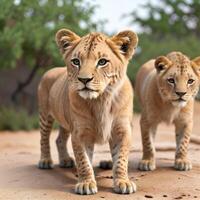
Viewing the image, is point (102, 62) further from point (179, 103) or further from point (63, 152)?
point (63, 152)

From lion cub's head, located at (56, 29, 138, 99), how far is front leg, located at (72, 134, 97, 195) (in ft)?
1.97

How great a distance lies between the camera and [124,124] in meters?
5.98

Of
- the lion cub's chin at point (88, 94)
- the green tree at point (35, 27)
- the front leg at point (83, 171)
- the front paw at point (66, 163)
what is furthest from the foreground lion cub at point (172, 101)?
the green tree at point (35, 27)

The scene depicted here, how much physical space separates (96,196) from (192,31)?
70.1 feet

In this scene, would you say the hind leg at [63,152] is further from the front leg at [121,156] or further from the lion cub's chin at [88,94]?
the lion cub's chin at [88,94]

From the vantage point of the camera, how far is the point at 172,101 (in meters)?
6.70

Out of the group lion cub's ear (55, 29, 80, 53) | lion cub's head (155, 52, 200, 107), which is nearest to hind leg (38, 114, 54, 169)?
lion cub's head (155, 52, 200, 107)

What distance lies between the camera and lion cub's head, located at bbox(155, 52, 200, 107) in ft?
21.6

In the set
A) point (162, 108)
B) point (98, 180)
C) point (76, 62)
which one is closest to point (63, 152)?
point (98, 180)

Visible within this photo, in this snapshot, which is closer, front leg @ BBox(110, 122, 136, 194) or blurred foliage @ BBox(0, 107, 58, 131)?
front leg @ BBox(110, 122, 136, 194)

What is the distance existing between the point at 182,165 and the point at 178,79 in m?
0.98

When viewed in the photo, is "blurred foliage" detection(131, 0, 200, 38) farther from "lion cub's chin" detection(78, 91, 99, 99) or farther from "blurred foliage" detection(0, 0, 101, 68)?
"lion cub's chin" detection(78, 91, 99, 99)

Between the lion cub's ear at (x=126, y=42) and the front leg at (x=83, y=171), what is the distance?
3.18 feet

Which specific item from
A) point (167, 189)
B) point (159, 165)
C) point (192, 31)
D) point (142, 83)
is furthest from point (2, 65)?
point (192, 31)
